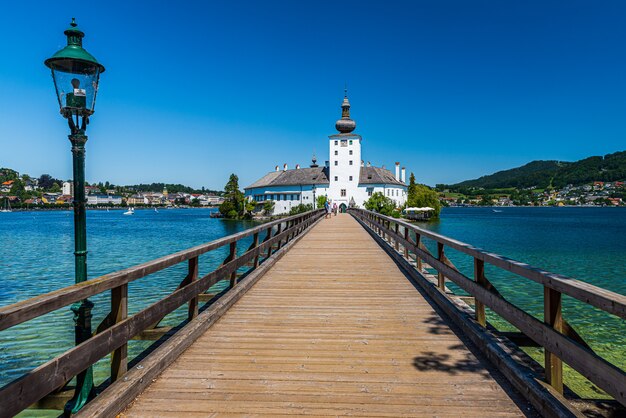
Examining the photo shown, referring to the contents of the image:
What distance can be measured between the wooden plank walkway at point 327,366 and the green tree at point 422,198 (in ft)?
264

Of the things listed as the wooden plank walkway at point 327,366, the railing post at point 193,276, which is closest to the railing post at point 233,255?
the wooden plank walkway at point 327,366

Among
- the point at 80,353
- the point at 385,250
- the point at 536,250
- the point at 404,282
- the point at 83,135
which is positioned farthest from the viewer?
the point at 536,250

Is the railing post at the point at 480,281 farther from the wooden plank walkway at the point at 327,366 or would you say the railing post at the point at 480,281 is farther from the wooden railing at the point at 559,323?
the wooden plank walkway at the point at 327,366

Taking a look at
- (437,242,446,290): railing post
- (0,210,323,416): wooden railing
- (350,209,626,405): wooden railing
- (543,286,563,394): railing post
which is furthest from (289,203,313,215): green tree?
(543,286,563,394): railing post

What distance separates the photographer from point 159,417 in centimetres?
311

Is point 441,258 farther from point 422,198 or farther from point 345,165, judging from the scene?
point 422,198

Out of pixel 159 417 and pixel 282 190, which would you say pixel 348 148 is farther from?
pixel 159 417

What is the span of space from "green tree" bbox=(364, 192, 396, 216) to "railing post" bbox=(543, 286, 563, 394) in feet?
229

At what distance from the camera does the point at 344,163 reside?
8275 centimetres

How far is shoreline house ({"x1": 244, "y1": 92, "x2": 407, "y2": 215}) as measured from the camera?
8219cm

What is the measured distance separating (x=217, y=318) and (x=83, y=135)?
2826mm

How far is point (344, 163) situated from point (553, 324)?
80353 millimetres

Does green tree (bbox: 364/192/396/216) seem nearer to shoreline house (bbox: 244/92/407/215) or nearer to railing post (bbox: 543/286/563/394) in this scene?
shoreline house (bbox: 244/92/407/215)

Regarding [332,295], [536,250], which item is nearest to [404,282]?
[332,295]
